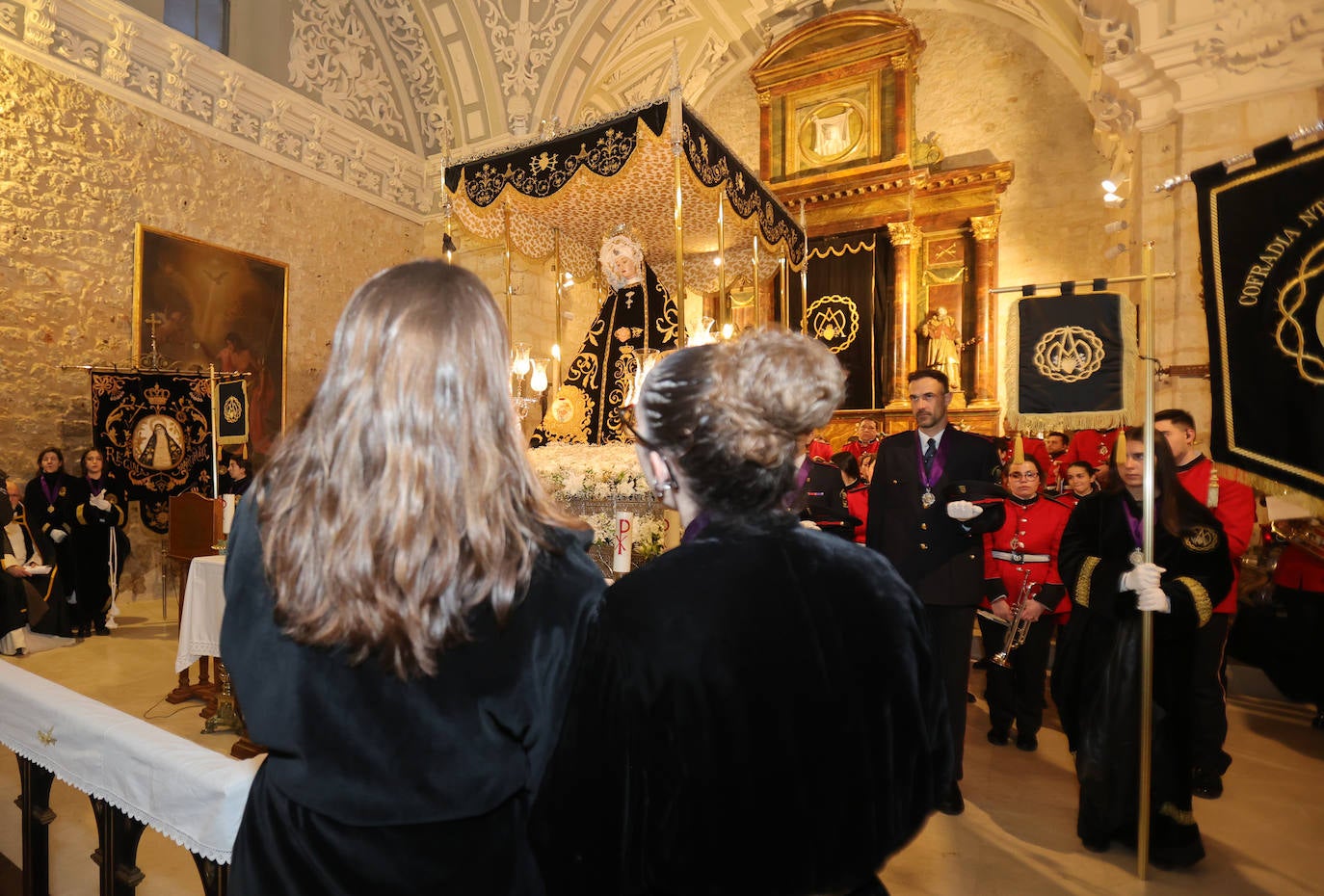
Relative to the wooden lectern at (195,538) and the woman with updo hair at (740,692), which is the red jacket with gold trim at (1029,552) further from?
the wooden lectern at (195,538)

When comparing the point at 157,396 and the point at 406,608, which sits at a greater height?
the point at 157,396

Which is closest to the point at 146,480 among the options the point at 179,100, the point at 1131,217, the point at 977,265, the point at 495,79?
the point at 179,100

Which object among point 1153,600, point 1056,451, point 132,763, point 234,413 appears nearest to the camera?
point 132,763

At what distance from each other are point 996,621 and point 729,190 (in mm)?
3879

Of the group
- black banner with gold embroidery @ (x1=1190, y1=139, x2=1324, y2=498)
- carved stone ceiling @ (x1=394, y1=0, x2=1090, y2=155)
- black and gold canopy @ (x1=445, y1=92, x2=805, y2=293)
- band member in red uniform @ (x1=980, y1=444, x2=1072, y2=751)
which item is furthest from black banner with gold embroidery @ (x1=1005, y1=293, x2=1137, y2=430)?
carved stone ceiling @ (x1=394, y1=0, x2=1090, y2=155)

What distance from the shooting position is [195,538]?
17.1ft

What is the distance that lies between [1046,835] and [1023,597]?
1708 mm

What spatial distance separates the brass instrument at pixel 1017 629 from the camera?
4.09m

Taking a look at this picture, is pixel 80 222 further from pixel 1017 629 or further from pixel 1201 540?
pixel 1201 540

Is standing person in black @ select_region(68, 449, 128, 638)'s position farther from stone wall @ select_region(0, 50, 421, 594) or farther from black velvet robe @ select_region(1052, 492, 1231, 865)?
black velvet robe @ select_region(1052, 492, 1231, 865)

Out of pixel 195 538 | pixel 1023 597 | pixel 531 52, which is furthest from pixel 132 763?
pixel 531 52

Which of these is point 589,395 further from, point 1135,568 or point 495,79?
point 495,79

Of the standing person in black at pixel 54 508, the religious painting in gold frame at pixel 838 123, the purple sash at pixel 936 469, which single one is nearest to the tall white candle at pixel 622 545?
the purple sash at pixel 936 469

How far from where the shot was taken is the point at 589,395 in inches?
271
